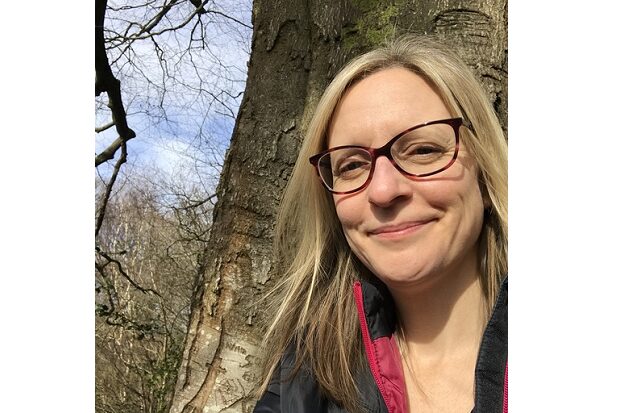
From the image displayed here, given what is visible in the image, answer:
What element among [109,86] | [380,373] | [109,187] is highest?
[109,86]

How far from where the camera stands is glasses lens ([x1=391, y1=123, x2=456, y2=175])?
0.84 m

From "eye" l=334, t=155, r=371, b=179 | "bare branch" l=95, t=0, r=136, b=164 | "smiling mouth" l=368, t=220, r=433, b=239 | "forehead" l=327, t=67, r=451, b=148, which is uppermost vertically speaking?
"bare branch" l=95, t=0, r=136, b=164

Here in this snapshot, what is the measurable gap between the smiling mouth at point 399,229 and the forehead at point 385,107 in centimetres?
14

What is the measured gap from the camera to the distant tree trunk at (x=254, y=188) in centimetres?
120

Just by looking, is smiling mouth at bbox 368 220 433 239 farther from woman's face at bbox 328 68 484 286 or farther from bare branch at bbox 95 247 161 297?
bare branch at bbox 95 247 161 297

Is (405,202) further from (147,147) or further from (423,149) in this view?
(147,147)

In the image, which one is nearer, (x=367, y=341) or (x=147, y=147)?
(x=367, y=341)

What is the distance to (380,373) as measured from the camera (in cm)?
93

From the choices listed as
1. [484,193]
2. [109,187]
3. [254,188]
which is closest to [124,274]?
[109,187]

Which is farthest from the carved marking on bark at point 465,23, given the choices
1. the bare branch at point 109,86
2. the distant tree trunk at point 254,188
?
the bare branch at point 109,86

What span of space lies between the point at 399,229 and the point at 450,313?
20cm

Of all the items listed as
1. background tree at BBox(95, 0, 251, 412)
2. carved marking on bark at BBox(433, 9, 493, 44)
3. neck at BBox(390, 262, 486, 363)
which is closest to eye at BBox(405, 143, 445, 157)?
neck at BBox(390, 262, 486, 363)

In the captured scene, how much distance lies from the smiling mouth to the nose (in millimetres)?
39
